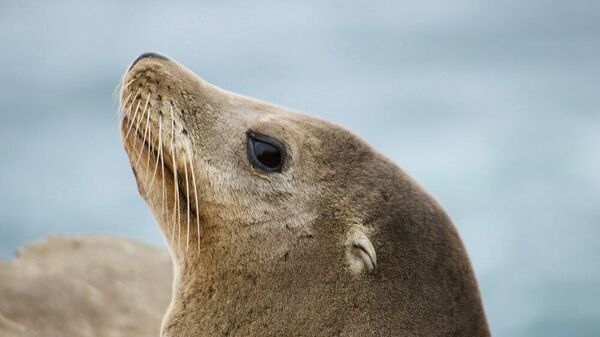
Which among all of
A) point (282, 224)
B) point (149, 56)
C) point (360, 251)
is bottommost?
point (360, 251)

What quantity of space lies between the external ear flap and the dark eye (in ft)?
2.35

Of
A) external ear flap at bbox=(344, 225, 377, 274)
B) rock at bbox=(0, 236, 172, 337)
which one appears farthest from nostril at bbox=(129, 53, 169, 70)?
rock at bbox=(0, 236, 172, 337)

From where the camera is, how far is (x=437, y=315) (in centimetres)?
744

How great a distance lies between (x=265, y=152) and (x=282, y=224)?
535 millimetres

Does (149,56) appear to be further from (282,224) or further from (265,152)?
(282,224)

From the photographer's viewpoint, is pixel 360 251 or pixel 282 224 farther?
pixel 282 224

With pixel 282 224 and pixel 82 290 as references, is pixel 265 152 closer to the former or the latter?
pixel 282 224

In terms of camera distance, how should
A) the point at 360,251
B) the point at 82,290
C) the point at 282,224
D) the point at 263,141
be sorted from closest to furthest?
the point at 360,251, the point at 282,224, the point at 263,141, the point at 82,290

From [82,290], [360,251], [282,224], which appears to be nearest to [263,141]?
[282,224]

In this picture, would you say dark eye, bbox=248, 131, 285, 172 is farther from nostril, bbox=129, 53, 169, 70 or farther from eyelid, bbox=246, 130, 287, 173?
nostril, bbox=129, 53, 169, 70

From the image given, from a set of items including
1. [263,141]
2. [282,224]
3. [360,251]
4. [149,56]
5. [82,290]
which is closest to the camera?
[360,251]

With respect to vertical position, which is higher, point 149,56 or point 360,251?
point 149,56

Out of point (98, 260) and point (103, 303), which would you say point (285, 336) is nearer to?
point (103, 303)

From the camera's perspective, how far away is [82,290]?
10.9 m
